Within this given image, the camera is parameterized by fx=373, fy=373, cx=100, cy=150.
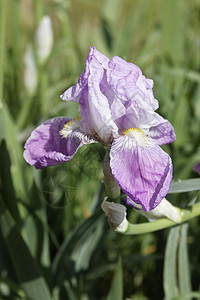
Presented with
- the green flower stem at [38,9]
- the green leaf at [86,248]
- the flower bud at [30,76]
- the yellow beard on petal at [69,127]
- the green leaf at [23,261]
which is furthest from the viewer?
the flower bud at [30,76]

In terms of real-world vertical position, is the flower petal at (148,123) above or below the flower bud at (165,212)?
above

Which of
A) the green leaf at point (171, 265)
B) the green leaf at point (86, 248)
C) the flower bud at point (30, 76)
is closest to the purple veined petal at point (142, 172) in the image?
the green leaf at point (171, 265)

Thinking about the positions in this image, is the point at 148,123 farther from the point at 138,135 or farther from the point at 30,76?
the point at 30,76

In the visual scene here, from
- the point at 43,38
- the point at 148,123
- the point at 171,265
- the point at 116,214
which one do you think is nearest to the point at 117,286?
the point at 171,265

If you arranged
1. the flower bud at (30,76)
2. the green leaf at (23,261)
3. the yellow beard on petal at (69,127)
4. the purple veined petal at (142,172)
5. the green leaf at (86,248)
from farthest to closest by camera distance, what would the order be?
1. the flower bud at (30,76)
2. the green leaf at (86,248)
3. the green leaf at (23,261)
4. the yellow beard on petal at (69,127)
5. the purple veined petal at (142,172)

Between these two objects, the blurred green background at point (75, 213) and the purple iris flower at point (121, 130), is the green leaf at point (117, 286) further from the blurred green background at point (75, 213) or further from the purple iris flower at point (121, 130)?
the purple iris flower at point (121, 130)

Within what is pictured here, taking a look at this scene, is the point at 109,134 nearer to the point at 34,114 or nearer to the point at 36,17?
the point at 36,17
